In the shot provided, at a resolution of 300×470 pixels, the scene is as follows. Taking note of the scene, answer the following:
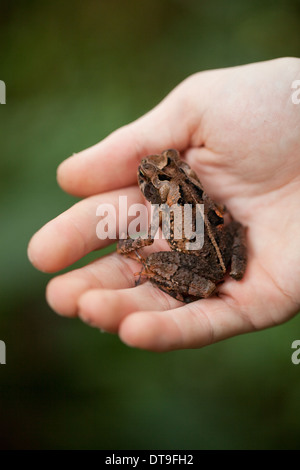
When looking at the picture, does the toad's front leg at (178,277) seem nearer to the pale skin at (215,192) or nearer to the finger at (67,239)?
the pale skin at (215,192)

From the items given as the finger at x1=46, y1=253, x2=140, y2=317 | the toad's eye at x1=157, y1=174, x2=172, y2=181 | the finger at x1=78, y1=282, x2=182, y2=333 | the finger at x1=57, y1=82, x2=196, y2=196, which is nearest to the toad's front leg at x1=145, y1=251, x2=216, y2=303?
the finger at x1=46, y1=253, x2=140, y2=317

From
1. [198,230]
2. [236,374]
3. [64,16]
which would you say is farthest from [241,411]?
[64,16]

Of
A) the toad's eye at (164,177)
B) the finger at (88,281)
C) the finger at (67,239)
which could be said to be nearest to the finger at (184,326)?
the finger at (88,281)

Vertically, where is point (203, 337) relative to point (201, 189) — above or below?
below

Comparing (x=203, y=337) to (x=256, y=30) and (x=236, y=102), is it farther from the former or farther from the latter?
(x=256, y=30)

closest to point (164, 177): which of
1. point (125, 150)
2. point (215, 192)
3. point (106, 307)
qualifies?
point (125, 150)
